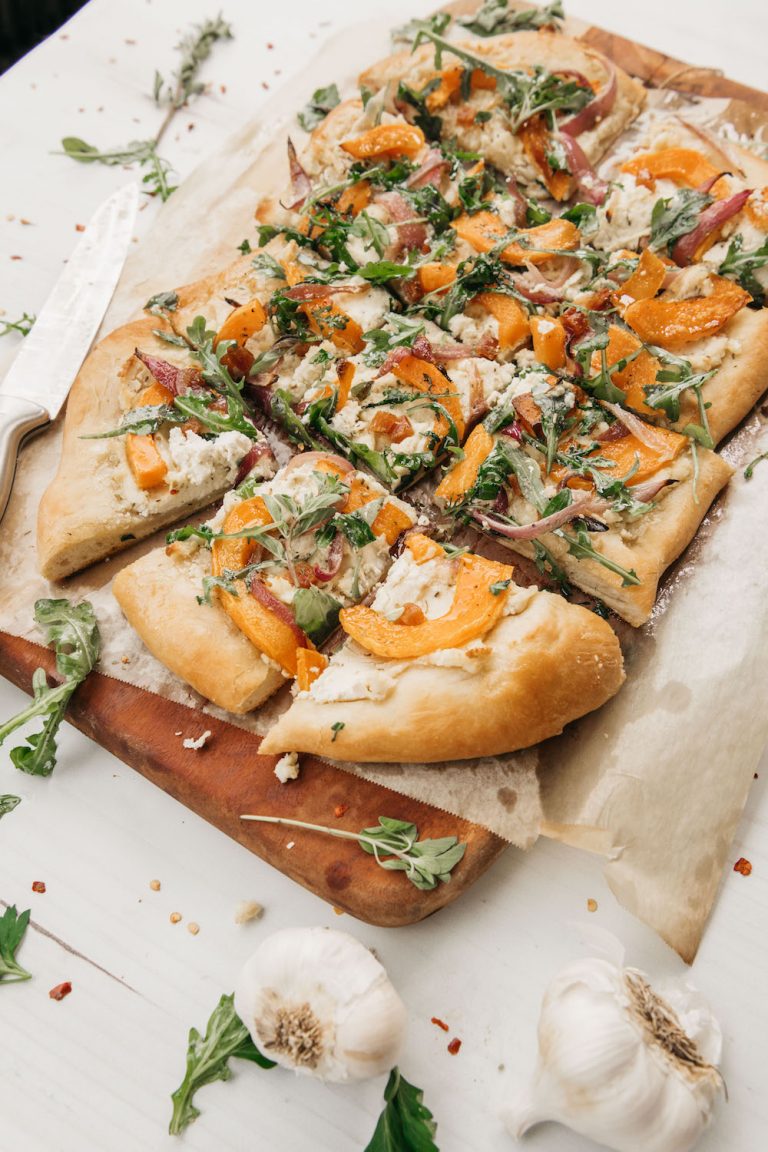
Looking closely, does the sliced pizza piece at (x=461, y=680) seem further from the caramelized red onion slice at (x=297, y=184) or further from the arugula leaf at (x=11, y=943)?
the caramelized red onion slice at (x=297, y=184)

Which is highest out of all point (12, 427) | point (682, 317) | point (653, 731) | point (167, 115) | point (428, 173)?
point (428, 173)

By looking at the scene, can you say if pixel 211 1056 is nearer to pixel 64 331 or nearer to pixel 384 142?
pixel 64 331

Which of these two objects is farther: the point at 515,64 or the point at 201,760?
the point at 515,64

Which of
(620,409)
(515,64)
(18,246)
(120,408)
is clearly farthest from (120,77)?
(620,409)

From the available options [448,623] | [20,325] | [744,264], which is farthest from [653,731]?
[20,325]

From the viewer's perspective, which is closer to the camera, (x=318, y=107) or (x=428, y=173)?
(x=428, y=173)

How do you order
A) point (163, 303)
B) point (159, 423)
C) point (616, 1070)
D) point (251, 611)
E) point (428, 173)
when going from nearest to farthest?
point (616, 1070), point (251, 611), point (159, 423), point (163, 303), point (428, 173)

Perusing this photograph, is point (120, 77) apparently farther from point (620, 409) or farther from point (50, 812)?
point (50, 812)
